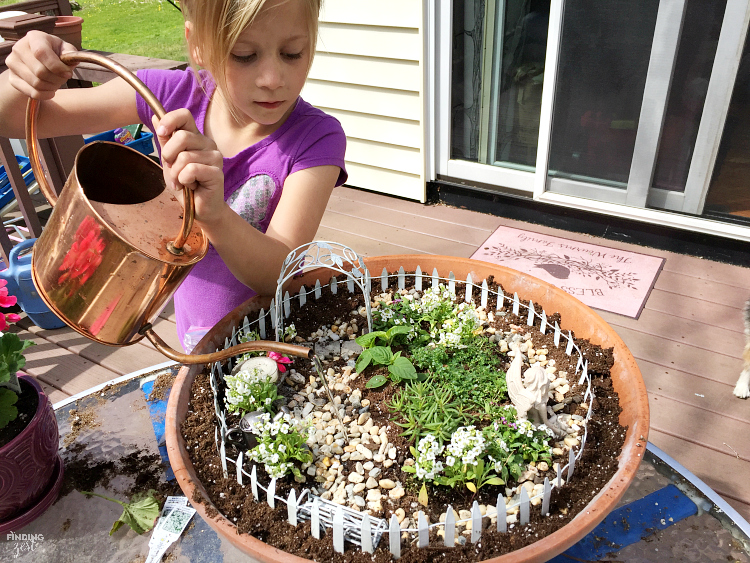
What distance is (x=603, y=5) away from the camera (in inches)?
88.4

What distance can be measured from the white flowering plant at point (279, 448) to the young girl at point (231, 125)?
0.28m

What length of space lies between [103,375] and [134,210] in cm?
135

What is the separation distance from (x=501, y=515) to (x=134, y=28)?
8447 mm

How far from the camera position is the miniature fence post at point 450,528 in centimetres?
72

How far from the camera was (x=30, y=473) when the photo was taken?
1.03m

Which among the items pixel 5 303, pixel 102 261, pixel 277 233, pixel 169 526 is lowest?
pixel 169 526

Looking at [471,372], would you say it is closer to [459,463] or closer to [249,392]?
[459,463]

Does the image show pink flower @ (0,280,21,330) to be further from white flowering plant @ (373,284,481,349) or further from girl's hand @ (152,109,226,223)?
white flowering plant @ (373,284,481,349)

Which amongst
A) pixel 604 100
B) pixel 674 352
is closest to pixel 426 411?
pixel 674 352

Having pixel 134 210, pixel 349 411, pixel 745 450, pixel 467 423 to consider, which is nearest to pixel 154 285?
pixel 134 210

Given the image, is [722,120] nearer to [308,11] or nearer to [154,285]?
[308,11]

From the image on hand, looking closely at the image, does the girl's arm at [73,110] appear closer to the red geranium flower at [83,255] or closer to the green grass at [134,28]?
the red geranium flower at [83,255]

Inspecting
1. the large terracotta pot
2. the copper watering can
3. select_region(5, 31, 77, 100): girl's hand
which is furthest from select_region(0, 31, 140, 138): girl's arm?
the large terracotta pot

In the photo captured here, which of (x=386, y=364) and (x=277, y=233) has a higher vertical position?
(x=277, y=233)
